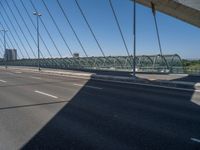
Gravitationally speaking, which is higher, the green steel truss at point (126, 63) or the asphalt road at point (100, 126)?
the green steel truss at point (126, 63)

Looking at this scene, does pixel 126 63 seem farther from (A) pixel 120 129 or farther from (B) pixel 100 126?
(A) pixel 120 129

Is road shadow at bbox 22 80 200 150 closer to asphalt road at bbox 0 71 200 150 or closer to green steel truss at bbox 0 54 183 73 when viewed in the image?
asphalt road at bbox 0 71 200 150

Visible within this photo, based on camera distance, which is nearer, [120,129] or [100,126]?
[120,129]

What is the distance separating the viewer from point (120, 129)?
696 cm

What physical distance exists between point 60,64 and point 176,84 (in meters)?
42.4

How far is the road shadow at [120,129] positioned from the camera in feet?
18.8

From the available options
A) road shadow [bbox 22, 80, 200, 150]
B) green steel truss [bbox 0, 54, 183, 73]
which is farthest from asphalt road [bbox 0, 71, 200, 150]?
green steel truss [bbox 0, 54, 183, 73]

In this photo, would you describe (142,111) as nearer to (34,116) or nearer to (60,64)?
(34,116)

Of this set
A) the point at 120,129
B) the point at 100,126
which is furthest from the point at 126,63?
the point at 120,129

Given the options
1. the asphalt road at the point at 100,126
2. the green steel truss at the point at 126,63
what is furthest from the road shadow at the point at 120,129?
the green steel truss at the point at 126,63

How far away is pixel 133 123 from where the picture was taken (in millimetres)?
7598

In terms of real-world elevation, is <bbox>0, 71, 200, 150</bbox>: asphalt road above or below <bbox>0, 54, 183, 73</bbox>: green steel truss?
below

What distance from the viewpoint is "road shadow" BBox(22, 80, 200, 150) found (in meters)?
5.73

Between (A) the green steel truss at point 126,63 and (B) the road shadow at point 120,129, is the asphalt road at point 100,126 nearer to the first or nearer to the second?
(B) the road shadow at point 120,129
